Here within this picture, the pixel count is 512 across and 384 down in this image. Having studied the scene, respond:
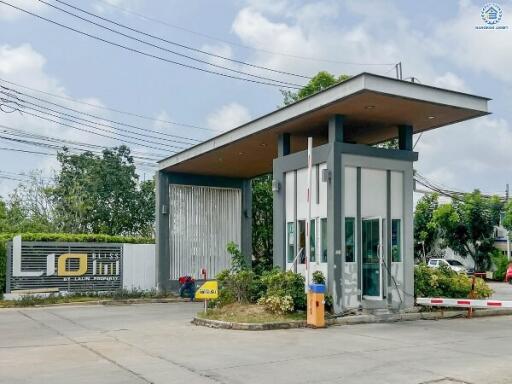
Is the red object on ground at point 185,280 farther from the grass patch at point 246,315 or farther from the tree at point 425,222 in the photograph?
the tree at point 425,222

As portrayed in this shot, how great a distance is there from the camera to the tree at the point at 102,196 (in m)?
36.1

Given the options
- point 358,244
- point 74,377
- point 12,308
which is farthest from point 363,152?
point 12,308

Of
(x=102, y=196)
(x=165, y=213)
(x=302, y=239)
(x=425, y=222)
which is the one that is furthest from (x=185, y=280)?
(x=425, y=222)

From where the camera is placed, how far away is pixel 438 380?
7996 mm

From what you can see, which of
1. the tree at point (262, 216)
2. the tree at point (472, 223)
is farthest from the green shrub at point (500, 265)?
the tree at point (262, 216)

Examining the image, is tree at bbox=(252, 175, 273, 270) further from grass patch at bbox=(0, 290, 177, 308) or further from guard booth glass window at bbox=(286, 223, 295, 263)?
guard booth glass window at bbox=(286, 223, 295, 263)

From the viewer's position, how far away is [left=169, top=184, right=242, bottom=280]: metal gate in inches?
974

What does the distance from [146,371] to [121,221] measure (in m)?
29.5

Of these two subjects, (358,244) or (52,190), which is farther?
(52,190)

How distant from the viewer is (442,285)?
55.5 ft

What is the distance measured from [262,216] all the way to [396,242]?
14806mm

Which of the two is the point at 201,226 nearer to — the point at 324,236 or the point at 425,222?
the point at 324,236

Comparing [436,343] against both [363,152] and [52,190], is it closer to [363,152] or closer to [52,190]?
[363,152]

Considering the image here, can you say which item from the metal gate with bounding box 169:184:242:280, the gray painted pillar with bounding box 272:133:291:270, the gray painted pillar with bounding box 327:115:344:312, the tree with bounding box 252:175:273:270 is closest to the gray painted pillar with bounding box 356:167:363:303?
the gray painted pillar with bounding box 327:115:344:312
